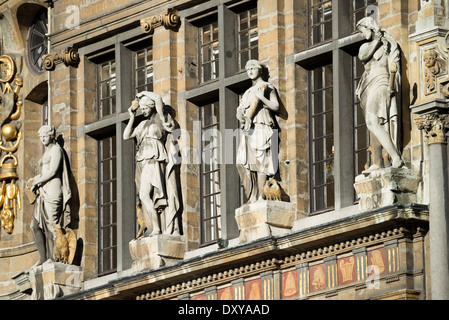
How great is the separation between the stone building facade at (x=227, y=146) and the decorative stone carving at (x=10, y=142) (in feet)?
0.18

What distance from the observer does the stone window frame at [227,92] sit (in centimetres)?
A: 4634

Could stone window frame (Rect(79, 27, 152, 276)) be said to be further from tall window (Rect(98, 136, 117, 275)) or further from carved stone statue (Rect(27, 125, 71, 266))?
carved stone statue (Rect(27, 125, 71, 266))

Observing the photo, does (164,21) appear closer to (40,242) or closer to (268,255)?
(40,242)

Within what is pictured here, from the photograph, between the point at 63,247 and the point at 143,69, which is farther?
the point at 63,247

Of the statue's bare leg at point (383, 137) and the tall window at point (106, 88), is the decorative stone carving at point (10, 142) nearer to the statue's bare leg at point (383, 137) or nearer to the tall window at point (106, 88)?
the tall window at point (106, 88)

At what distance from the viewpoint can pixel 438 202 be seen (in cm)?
4166

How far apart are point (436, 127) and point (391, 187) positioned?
3.90ft

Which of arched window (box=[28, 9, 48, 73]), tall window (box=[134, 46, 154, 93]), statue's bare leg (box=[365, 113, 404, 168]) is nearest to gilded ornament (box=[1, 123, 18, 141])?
arched window (box=[28, 9, 48, 73])

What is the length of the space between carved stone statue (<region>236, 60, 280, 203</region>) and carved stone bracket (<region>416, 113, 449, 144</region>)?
391cm

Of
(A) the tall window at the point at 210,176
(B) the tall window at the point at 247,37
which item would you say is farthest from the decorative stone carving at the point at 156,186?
(B) the tall window at the point at 247,37

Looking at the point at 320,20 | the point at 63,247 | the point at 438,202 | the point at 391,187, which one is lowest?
the point at 438,202

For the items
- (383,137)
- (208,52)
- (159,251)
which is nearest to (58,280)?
(159,251)

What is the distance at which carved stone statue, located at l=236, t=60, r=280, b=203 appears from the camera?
45.1m
